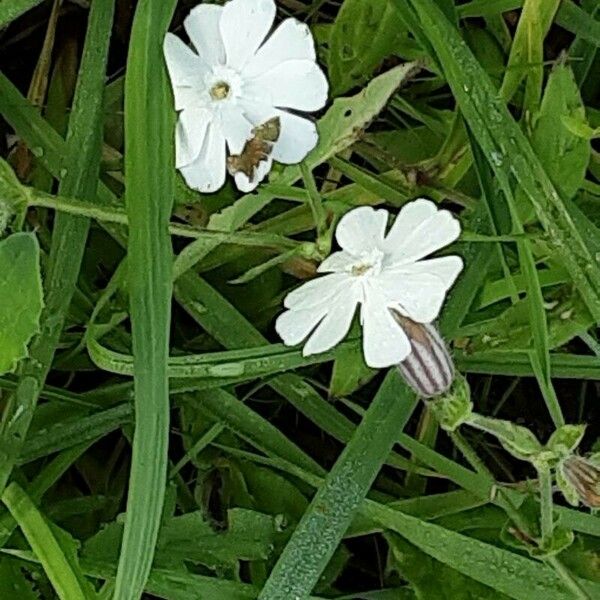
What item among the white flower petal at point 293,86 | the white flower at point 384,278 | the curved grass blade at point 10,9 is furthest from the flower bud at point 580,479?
the curved grass blade at point 10,9

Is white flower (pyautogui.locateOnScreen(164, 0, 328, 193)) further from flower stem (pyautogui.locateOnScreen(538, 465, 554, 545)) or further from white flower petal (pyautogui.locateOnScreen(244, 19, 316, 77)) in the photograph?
flower stem (pyautogui.locateOnScreen(538, 465, 554, 545))

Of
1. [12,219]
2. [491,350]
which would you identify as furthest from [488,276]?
[12,219]

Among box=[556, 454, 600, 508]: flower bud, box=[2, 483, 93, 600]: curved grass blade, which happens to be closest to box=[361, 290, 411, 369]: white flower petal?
box=[556, 454, 600, 508]: flower bud

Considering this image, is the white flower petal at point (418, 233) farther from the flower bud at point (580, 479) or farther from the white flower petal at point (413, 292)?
the flower bud at point (580, 479)

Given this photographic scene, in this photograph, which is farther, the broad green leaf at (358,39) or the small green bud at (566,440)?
the broad green leaf at (358,39)

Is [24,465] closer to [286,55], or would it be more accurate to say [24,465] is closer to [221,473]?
[221,473]

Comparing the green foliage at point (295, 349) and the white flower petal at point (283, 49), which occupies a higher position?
the white flower petal at point (283, 49)

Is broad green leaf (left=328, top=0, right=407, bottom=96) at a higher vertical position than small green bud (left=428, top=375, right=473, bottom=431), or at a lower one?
higher
